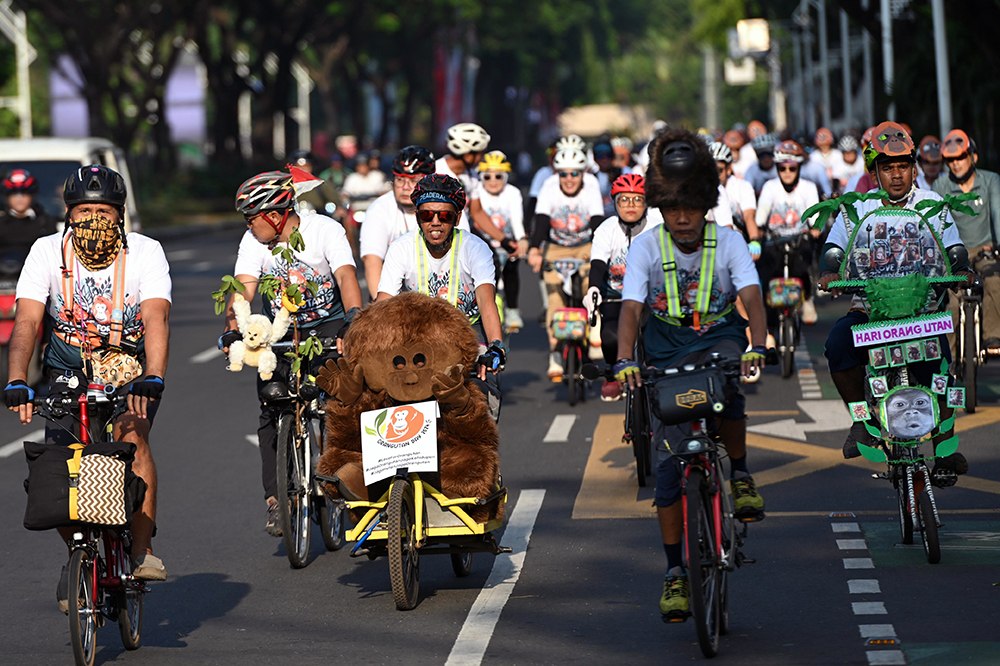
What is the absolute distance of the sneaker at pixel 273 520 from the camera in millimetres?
8250

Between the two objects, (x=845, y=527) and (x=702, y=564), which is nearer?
(x=702, y=564)

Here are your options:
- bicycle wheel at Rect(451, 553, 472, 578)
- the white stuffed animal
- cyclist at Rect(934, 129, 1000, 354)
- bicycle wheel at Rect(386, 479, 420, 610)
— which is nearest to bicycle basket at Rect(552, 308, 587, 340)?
cyclist at Rect(934, 129, 1000, 354)

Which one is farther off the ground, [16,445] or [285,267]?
[285,267]

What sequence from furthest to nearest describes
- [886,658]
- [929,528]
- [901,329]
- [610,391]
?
[610,391], [901,329], [929,528], [886,658]

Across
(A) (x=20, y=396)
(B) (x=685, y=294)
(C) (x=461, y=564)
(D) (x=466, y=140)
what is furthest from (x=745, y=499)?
(D) (x=466, y=140)

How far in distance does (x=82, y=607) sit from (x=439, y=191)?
9.15ft

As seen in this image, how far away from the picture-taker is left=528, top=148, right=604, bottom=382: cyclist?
14.0 metres

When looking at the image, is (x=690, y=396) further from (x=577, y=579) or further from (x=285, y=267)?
(x=285, y=267)

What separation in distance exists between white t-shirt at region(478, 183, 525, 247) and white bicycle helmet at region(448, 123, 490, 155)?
2.31 m

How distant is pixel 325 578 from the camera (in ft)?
26.6

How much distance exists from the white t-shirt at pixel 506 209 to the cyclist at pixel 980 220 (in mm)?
4232

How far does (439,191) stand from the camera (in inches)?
322

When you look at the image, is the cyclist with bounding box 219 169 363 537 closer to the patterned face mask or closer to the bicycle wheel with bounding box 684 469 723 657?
the patterned face mask

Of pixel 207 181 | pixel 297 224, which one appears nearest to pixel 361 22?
pixel 207 181
